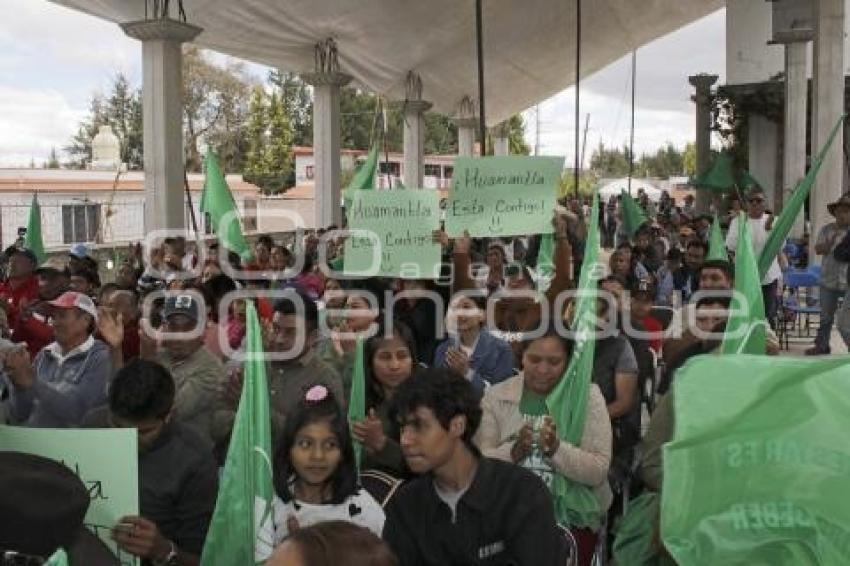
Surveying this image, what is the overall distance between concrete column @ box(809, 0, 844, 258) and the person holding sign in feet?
40.1

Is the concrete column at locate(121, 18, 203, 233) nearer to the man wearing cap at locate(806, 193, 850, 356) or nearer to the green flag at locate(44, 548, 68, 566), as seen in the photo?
the man wearing cap at locate(806, 193, 850, 356)

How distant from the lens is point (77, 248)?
889 cm

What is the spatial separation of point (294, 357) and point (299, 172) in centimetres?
5466

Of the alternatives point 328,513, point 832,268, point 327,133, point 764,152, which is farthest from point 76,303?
point 764,152

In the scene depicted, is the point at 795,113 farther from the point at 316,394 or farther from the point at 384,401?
the point at 316,394

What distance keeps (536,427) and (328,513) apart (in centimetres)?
90

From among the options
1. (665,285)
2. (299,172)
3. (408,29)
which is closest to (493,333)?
(665,285)

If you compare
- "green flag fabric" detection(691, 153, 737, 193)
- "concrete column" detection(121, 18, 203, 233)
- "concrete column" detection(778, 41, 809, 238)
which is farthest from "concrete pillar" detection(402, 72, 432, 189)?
"concrete column" detection(121, 18, 203, 233)

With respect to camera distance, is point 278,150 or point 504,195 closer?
point 504,195

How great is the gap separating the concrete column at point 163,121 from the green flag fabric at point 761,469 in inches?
402

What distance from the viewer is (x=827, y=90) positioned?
13.6 m

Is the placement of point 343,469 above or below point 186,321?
below

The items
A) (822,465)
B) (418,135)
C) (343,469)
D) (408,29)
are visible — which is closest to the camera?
(822,465)

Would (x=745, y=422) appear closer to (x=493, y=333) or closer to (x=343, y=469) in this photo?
(x=343, y=469)
